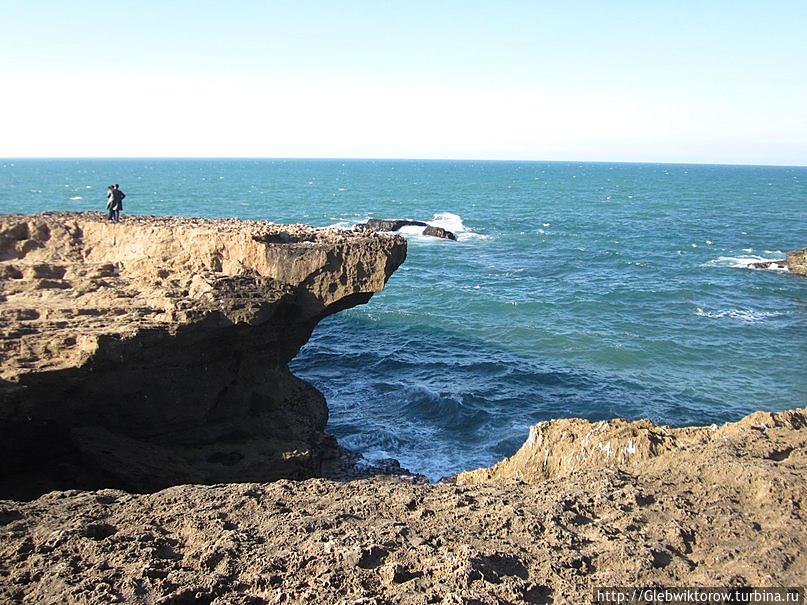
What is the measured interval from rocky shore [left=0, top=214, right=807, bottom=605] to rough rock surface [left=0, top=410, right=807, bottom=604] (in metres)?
0.03

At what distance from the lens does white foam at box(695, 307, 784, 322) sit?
115 feet

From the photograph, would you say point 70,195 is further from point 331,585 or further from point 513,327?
point 331,585

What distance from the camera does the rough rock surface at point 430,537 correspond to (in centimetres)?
719

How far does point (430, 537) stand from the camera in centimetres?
833

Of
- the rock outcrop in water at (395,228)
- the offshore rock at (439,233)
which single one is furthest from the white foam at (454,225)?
the rock outcrop in water at (395,228)

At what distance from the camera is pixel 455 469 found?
19438mm

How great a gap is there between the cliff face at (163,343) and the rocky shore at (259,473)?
0.18 ft

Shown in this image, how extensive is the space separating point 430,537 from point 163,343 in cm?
847

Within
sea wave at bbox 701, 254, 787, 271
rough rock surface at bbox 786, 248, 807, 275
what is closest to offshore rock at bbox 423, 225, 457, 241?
sea wave at bbox 701, 254, 787, 271

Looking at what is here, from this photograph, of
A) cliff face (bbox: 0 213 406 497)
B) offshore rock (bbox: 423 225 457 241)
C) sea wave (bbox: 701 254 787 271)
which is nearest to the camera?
cliff face (bbox: 0 213 406 497)

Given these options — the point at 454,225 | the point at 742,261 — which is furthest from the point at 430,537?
the point at 454,225

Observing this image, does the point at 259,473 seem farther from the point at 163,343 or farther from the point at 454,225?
the point at 454,225

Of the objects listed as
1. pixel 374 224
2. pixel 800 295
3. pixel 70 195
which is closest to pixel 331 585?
pixel 800 295

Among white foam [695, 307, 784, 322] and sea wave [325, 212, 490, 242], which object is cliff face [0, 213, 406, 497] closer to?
white foam [695, 307, 784, 322]
